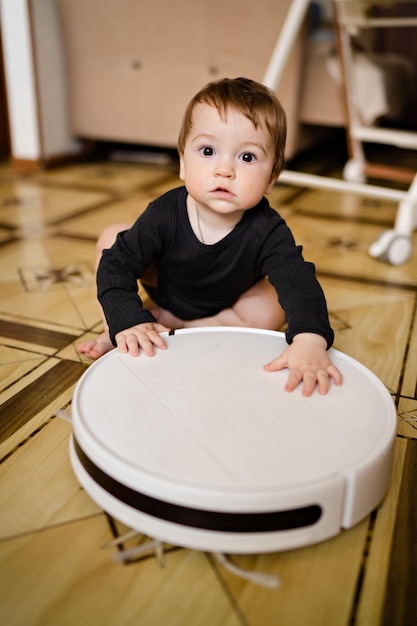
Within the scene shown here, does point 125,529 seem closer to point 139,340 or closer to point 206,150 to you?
point 139,340

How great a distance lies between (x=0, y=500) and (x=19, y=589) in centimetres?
10

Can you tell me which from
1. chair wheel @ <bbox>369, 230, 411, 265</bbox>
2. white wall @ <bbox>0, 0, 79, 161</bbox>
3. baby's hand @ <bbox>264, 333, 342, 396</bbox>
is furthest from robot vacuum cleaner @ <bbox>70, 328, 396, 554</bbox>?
white wall @ <bbox>0, 0, 79, 161</bbox>

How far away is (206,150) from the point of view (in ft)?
1.98

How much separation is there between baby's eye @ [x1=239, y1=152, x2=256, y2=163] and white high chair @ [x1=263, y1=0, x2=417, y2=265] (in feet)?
1.88

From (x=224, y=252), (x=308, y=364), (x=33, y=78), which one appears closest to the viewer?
(x=308, y=364)

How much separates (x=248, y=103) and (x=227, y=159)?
0.20 ft

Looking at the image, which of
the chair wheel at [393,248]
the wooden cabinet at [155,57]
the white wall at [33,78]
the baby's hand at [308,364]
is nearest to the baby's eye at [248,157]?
the baby's hand at [308,364]

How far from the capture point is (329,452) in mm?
428

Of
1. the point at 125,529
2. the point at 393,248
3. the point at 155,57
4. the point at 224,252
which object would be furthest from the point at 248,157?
the point at 155,57

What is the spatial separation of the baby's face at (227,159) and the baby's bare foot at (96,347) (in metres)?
→ 0.23

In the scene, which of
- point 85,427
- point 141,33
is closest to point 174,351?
point 85,427

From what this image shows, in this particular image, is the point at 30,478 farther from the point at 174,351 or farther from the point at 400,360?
the point at 400,360

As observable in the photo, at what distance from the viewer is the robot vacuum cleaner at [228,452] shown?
0.40m

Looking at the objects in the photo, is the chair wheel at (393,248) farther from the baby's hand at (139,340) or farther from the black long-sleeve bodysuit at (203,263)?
the baby's hand at (139,340)
